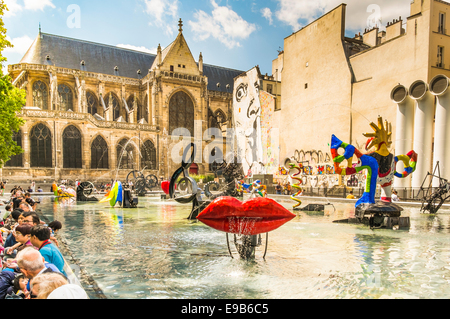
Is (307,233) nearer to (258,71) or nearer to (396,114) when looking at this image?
(396,114)

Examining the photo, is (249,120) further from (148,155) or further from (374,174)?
(374,174)

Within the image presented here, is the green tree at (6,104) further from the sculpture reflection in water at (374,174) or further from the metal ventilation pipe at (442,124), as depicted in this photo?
the metal ventilation pipe at (442,124)

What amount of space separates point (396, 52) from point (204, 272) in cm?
2457

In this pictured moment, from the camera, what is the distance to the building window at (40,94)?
41.6 m

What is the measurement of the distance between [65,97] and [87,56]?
9.22 meters

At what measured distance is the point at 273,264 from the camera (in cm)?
568

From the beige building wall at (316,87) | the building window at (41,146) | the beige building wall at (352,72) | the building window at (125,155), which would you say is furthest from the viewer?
the building window at (125,155)

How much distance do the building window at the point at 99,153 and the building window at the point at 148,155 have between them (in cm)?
516

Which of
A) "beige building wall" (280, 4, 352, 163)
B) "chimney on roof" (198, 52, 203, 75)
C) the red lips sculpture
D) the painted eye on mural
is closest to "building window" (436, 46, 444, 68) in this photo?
"beige building wall" (280, 4, 352, 163)

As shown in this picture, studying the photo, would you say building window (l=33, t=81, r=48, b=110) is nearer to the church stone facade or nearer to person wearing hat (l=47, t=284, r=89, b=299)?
the church stone facade

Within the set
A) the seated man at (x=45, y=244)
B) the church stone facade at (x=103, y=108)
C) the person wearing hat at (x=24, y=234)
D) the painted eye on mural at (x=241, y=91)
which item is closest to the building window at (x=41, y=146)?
the church stone facade at (x=103, y=108)

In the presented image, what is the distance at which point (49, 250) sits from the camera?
4125mm
